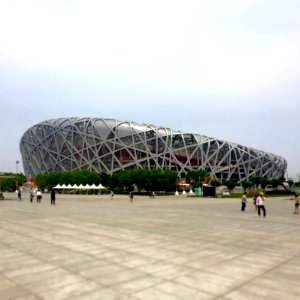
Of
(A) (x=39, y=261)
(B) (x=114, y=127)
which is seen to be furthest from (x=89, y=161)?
(A) (x=39, y=261)

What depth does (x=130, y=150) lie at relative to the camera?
92062 millimetres

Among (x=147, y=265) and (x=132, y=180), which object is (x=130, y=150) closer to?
(x=132, y=180)

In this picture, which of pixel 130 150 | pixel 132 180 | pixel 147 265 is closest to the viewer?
pixel 147 265

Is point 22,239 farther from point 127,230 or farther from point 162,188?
point 162,188

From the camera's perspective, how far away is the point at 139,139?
92.4 meters

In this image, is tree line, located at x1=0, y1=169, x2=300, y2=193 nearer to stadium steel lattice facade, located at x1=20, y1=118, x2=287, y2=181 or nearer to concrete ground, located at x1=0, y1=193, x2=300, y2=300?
stadium steel lattice facade, located at x1=20, y1=118, x2=287, y2=181

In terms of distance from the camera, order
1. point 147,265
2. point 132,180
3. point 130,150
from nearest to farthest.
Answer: point 147,265
point 132,180
point 130,150

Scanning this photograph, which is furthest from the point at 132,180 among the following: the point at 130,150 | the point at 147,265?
the point at 147,265

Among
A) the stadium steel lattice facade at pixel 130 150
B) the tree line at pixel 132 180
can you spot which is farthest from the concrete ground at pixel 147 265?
the stadium steel lattice facade at pixel 130 150

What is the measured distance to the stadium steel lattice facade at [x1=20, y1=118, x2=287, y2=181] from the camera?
92000 mm

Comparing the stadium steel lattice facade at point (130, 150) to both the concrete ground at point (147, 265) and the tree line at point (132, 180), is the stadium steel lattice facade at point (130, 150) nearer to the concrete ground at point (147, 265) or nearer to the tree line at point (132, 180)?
the tree line at point (132, 180)

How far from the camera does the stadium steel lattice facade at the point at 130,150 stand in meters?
92.0

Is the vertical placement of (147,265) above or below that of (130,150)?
below

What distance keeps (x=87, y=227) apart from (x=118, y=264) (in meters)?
6.69
